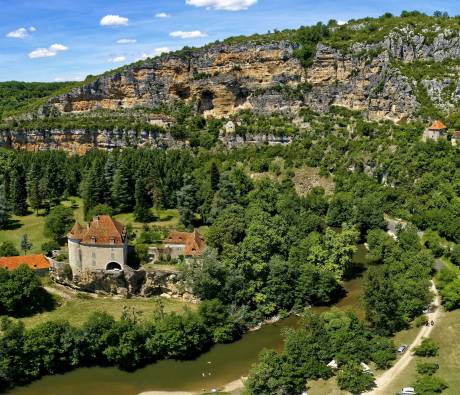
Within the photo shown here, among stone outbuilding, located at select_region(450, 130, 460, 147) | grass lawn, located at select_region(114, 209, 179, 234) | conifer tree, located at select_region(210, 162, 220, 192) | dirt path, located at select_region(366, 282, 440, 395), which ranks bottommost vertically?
dirt path, located at select_region(366, 282, 440, 395)

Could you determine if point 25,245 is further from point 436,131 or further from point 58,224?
point 436,131

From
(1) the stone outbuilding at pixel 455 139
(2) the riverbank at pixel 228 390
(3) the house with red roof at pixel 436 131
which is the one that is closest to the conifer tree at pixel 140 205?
(2) the riverbank at pixel 228 390

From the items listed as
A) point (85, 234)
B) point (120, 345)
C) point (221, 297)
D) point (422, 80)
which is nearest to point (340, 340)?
point (221, 297)

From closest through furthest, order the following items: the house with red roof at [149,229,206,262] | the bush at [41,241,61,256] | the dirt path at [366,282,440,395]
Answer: the dirt path at [366,282,440,395] → the house with red roof at [149,229,206,262] → the bush at [41,241,61,256]

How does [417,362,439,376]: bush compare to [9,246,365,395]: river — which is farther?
[9,246,365,395]: river

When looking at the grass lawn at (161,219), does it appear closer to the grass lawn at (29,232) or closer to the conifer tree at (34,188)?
the grass lawn at (29,232)

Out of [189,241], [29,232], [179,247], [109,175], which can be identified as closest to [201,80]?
[109,175]

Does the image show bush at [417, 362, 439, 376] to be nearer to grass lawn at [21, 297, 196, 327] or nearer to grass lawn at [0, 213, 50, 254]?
grass lawn at [21, 297, 196, 327]

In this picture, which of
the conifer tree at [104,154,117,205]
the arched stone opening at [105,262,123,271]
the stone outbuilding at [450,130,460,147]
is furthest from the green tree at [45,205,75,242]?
the stone outbuilding at [450,130,460,147]
